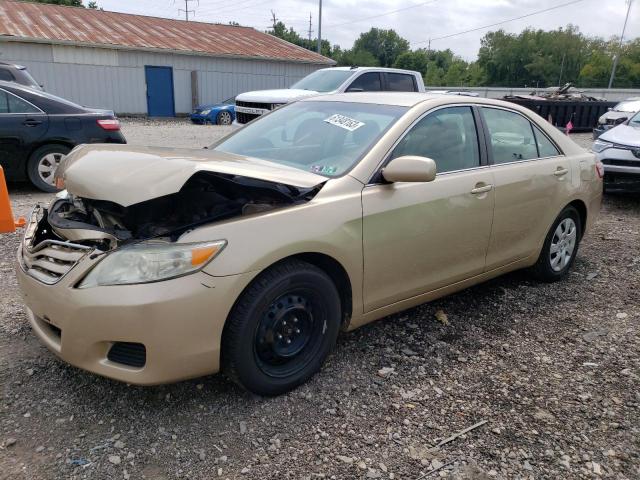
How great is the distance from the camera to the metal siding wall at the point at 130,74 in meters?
20.5

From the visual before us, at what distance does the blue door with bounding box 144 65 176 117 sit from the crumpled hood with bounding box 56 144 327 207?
71.5ft

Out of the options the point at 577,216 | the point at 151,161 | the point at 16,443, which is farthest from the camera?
the point at 577,216

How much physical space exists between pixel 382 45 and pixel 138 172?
4249 inches

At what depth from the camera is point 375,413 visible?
2.78 metres

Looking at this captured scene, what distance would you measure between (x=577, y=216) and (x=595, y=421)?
2435 millimetres

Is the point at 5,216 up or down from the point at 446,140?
down

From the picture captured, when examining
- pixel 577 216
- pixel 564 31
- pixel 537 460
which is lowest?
pixel 537 460

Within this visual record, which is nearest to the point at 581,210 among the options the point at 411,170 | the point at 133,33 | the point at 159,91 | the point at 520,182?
the point at 520,182

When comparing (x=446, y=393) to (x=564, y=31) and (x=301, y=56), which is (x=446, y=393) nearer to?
(x=301, y=56)

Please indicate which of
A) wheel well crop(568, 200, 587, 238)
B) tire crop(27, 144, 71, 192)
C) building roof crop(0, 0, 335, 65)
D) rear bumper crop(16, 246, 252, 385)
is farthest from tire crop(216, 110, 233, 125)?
rear bumper crop(16, 246, 252, 385)

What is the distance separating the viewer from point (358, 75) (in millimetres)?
10555

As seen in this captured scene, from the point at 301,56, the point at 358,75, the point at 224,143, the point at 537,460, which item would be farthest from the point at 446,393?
the point at 301,56

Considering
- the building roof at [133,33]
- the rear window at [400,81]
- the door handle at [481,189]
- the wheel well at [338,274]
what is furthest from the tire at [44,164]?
the building roof at [133,33]

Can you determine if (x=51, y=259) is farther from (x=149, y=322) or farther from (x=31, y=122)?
(x=31, y=122)
